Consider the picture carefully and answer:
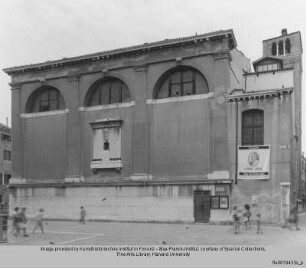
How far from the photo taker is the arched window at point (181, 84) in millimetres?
11875

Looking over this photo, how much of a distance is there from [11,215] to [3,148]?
2.06ft

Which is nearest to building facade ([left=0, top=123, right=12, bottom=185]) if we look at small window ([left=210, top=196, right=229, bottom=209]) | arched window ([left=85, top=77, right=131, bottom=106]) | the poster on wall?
arched window ([left=85, top=77, right=131, bottom=106])

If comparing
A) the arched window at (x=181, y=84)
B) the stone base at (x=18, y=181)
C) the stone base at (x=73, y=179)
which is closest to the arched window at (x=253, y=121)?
the arched window at (x=181, y=84)

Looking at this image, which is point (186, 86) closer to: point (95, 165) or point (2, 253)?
point (95, 165)

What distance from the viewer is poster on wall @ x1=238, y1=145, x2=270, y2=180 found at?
848 centimetres

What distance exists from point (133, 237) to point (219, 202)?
8319 millimetres

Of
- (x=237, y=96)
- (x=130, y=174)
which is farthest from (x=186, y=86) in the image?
(x=130, y=174)

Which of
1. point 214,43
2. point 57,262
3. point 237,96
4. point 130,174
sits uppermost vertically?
point 214,43

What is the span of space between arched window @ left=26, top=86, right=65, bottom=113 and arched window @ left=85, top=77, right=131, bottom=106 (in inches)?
19.5

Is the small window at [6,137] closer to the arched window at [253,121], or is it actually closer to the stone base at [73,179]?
the stone base at [73,179]

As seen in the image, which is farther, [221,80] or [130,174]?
[221,80]

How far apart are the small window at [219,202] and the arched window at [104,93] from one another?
5.80 m

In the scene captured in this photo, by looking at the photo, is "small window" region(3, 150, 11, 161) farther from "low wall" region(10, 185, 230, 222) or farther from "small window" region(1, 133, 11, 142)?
"low wall" region(10, 185, 230, 222)

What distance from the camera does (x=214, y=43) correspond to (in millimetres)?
10633
